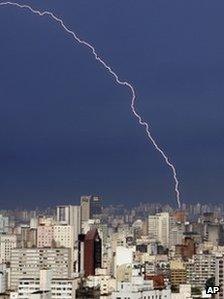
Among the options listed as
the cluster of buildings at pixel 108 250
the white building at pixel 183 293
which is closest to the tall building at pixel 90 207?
the cluster of buildings at pixel 108 250

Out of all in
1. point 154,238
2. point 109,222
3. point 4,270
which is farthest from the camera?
point 154,238

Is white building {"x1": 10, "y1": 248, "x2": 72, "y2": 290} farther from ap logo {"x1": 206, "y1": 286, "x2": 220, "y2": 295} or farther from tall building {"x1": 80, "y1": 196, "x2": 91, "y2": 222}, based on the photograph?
ap logo {"x1": 206, "y1": 286, "x2": 220, "y2": 295}

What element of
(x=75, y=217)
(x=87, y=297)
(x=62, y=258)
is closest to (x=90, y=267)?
(x=62, y=258)

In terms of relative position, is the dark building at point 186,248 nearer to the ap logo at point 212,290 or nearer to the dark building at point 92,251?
the dark building at point 92,251

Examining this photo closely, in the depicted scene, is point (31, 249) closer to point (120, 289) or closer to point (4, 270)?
point (4, 270)

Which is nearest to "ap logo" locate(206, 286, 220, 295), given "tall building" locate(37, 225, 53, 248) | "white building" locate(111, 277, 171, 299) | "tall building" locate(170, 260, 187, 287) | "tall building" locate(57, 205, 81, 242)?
"white building" locate(111, 277, 171, 299)

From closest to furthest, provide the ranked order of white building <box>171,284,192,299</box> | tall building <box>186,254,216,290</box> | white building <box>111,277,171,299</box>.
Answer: white building <box>111,277,171,299</box>
white building <box>171,284,192,299</box>
tall building <box>186,254,216,290</box>

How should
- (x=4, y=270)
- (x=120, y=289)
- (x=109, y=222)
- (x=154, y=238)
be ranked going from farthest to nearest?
(x=154, y=238)
(x=109, y=222)
(x=4, y=270)
(x=120, y=289)

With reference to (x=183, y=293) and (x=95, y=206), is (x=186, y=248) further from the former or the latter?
(x=183, y=293)

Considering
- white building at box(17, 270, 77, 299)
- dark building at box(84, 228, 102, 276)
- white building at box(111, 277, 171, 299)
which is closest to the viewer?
white building at box(111, 277, 171, 299)
